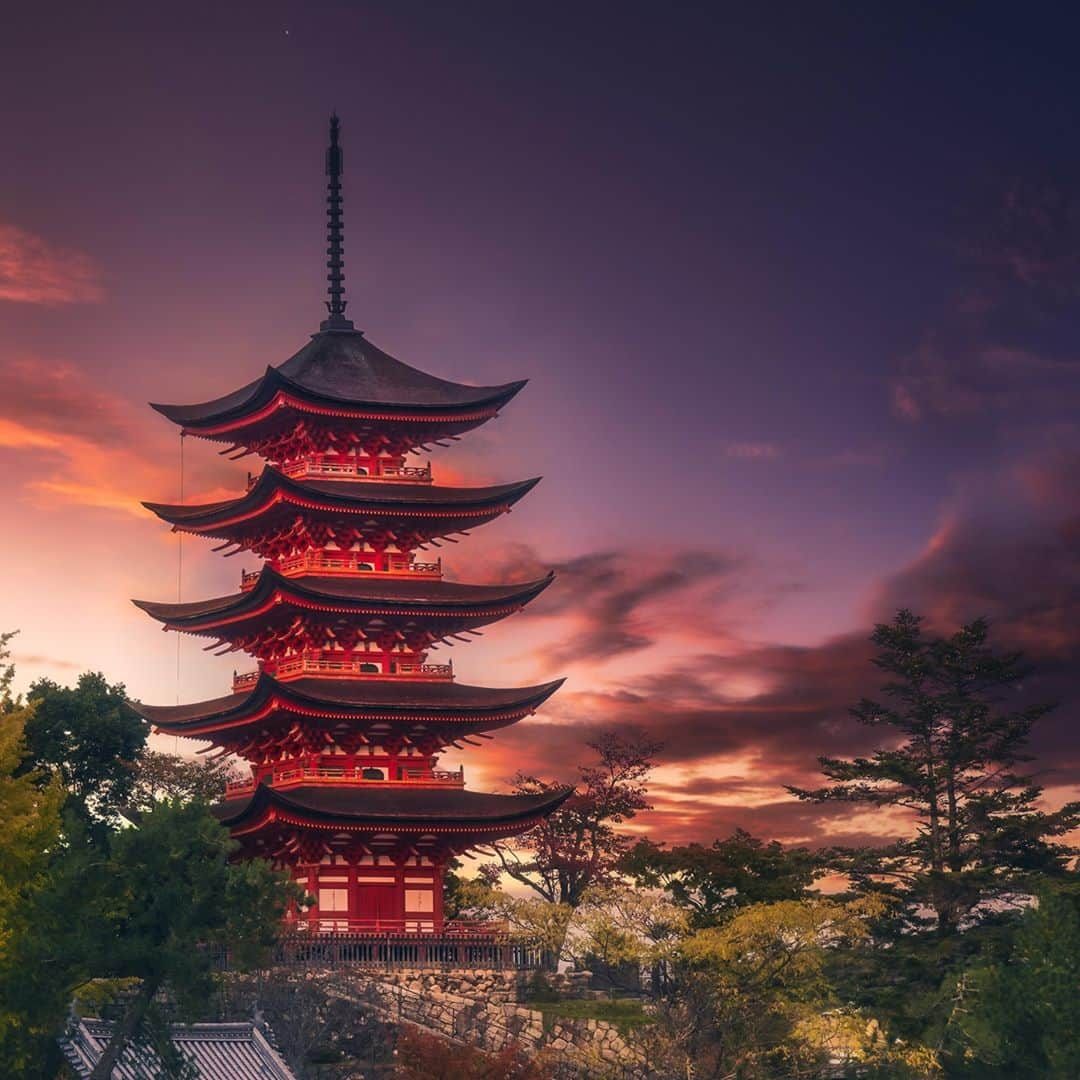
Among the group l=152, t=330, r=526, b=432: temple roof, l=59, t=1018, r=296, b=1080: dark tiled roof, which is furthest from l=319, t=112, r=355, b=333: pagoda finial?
l=59, t=1018, r=296, b=1080: dark tiled roof

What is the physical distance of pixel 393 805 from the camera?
242 ft

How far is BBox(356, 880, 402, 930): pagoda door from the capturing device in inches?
2891

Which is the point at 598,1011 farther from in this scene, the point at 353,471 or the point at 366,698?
the point at 353,471

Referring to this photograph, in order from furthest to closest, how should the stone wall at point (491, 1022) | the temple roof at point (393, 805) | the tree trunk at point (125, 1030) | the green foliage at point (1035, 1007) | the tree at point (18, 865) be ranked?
the temple roof at point (393, 805)
the stone wall at point (491, 1022)
the green foliage at point (1035, 1007)
the tree trunk at point (125, 1030)
the tree at point (18, 865)

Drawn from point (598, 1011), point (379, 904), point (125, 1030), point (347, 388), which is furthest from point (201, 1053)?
point (347, 388)

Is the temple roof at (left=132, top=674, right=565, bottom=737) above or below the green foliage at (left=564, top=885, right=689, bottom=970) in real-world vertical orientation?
above

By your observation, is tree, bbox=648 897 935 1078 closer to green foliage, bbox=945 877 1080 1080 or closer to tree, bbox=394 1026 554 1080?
green foliage, bbox=945 877 1080 1080

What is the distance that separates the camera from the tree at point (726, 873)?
74.5 m

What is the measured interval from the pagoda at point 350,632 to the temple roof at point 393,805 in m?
0.07

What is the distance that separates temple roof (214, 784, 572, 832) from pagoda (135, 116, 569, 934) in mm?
75

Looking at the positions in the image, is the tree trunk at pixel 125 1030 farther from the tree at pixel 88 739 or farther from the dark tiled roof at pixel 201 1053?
the tree at pixel 88 739

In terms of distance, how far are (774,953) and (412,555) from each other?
18619mm

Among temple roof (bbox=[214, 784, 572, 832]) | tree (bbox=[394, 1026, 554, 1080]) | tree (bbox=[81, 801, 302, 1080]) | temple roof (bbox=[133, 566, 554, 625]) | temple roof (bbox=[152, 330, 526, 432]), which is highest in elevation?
temple roof (bbox=[152, 330, 526, 432])

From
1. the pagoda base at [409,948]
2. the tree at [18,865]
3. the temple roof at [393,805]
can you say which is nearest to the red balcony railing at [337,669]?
the temple roof at [393,805]
